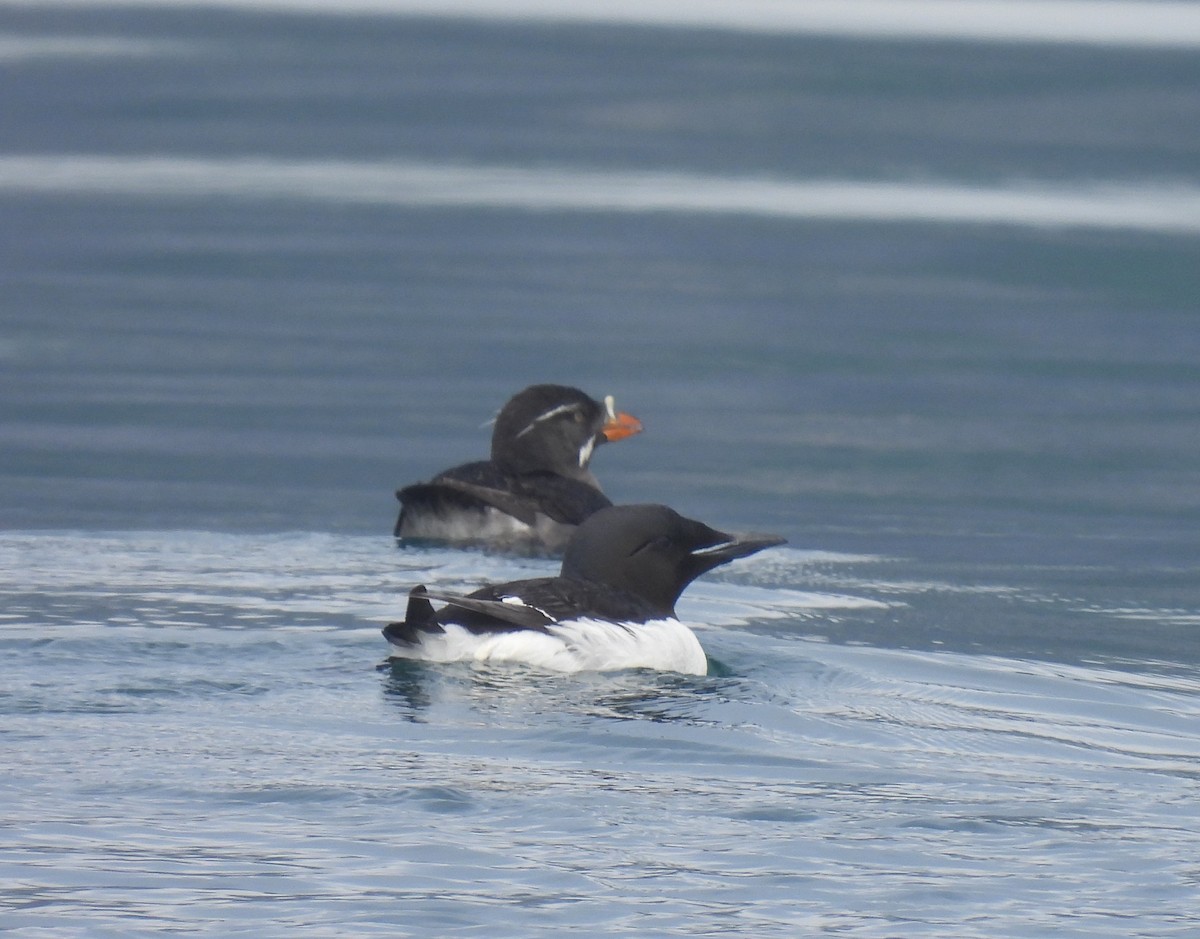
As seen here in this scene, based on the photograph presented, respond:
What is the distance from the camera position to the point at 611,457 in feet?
42.4

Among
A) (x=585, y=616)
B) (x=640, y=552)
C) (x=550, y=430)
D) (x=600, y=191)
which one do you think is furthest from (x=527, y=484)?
(x=600, y=191)

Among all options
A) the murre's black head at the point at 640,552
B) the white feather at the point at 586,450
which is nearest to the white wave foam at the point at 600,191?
the white feather at the point at 586,450

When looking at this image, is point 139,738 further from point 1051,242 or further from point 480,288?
point 1051,242

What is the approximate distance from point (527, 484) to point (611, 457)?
274cm

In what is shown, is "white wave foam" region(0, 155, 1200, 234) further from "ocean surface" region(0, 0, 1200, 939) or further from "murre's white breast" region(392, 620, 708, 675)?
"murre's white breast" region(392, 620, 708, 675)

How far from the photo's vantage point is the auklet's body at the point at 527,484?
32.2ft

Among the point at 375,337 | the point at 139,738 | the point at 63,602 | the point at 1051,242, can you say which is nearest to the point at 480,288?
the point at 375,337

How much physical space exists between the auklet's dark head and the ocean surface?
62 centimetres

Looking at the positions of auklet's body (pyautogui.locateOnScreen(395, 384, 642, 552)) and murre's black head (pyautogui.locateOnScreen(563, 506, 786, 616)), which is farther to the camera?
auklet's body (pyautogui.locateOnScreen(395, 384, 642, 552))

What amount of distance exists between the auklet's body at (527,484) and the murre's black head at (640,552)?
6.49 feet

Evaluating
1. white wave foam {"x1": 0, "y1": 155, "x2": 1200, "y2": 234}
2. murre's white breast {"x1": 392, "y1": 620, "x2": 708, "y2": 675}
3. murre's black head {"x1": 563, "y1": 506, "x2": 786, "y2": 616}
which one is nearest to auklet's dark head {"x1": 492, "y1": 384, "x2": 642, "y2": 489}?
murre's black head {"x1": 563, "y1": 506, "x2": 786, "y2": 616}

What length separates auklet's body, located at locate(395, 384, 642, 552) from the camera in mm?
9820

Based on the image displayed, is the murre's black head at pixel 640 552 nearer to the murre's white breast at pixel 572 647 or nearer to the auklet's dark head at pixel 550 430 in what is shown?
the murre's white breast at pixel 572 647

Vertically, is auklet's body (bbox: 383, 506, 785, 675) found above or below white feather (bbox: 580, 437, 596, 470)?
below
